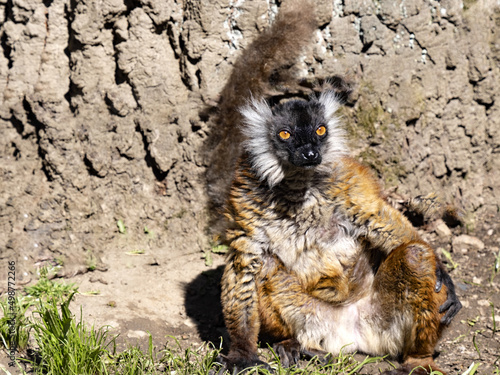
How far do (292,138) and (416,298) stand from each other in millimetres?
1470

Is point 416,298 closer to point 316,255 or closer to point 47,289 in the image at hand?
point 316,255

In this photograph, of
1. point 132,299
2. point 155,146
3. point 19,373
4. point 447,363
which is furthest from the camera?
point 155,146

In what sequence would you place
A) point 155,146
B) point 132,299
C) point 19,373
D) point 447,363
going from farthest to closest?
point 155,146 < point 132,299 < point 447,363 < point 19,373

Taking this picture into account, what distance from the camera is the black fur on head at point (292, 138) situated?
173 inches

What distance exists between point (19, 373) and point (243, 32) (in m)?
3.51

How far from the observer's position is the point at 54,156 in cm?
564

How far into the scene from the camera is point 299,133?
174 inches

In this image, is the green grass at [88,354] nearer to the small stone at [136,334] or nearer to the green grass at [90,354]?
the green grass at [90,354]

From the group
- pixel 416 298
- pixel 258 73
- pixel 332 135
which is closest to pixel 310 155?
pixel 332 135

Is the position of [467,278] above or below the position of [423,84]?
below

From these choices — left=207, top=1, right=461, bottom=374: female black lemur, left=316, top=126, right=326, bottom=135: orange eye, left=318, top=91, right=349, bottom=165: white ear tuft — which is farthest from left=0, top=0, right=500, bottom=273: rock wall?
left=316, top=126, right=326, bottom=135: orange eye

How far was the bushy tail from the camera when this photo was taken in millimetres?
5438

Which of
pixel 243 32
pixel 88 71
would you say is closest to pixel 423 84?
pixel 243 32

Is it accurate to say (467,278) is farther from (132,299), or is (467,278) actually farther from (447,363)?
(132,299)
